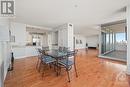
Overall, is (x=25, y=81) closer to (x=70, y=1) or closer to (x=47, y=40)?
(x=70, y=1)

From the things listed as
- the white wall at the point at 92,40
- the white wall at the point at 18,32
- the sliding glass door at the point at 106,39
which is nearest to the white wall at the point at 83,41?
the white wall at the point at 92,40

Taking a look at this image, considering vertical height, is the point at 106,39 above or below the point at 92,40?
below

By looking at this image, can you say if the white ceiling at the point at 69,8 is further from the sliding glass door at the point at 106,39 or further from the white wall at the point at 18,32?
the sliding glass door at the point at 106,39

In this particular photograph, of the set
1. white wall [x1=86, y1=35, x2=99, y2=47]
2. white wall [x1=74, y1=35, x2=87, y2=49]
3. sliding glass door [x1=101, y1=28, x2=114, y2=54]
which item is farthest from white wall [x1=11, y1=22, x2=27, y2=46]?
white wall [x1=86, y1=35, x2=99, y2=47]

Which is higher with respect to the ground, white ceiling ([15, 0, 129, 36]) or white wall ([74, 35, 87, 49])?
white ceiling ([15, 0, 129, 36])

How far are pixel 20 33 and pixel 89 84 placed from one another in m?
5.00

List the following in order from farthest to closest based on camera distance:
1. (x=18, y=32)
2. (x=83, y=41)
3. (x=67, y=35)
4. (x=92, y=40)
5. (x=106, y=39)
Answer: (x=92, y=40) < (x=83, y=41) < (x=106, y=39) < (x=18, y=32) < (x=67, y=35)

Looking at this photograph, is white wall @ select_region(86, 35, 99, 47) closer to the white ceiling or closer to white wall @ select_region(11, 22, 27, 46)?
the white ceiling

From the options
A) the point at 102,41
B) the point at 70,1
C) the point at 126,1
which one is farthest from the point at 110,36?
the point at 70,1

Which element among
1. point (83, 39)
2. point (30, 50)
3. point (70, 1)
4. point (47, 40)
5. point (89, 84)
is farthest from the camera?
point (83, 39)

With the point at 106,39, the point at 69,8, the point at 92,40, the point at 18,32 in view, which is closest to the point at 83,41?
the point at 92,40

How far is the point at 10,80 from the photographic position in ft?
8.14

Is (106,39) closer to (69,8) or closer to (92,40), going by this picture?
(69,8)

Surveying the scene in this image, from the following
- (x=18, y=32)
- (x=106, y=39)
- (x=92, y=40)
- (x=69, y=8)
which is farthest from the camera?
(x=92, y=40)
